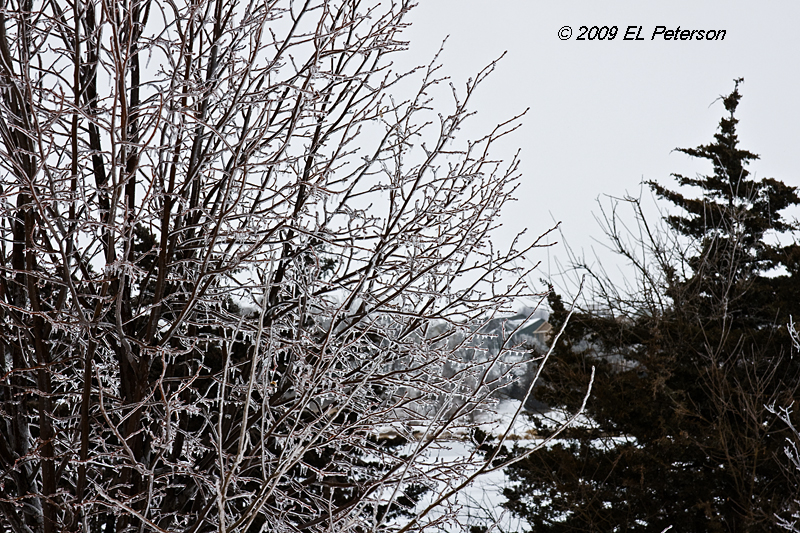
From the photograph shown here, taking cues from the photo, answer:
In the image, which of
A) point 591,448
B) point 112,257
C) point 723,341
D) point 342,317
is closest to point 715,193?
point 723,341

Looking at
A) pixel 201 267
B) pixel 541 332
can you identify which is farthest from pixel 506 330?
pixel 541 332

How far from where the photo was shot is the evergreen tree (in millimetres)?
9961

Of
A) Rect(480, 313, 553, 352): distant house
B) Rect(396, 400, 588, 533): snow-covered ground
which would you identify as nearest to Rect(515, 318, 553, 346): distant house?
Rect(480, 313, 553, 352): distant house

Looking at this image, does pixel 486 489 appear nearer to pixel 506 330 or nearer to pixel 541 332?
pixel 541 332

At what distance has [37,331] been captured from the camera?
110 inches

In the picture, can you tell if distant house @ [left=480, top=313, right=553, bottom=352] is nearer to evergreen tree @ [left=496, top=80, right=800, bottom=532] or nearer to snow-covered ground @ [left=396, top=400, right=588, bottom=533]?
snow-covered ground @ [left=396, top=400, right=588, bottom=533]

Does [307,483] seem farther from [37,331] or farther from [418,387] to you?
[37,331]

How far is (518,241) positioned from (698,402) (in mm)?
9255

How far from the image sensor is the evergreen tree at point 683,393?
9961mm

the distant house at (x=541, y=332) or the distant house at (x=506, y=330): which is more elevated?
the distant house at (x=506, y=330)

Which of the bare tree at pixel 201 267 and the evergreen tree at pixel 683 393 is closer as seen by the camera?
the bare tree at pixel 201 267

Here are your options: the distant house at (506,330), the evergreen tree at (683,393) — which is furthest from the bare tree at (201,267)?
the evergreen tree at (683,393)

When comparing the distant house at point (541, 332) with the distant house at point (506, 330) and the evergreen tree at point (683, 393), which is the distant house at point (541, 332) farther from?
the evergreen tree at point (683, 393)

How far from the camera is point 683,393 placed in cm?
1076
